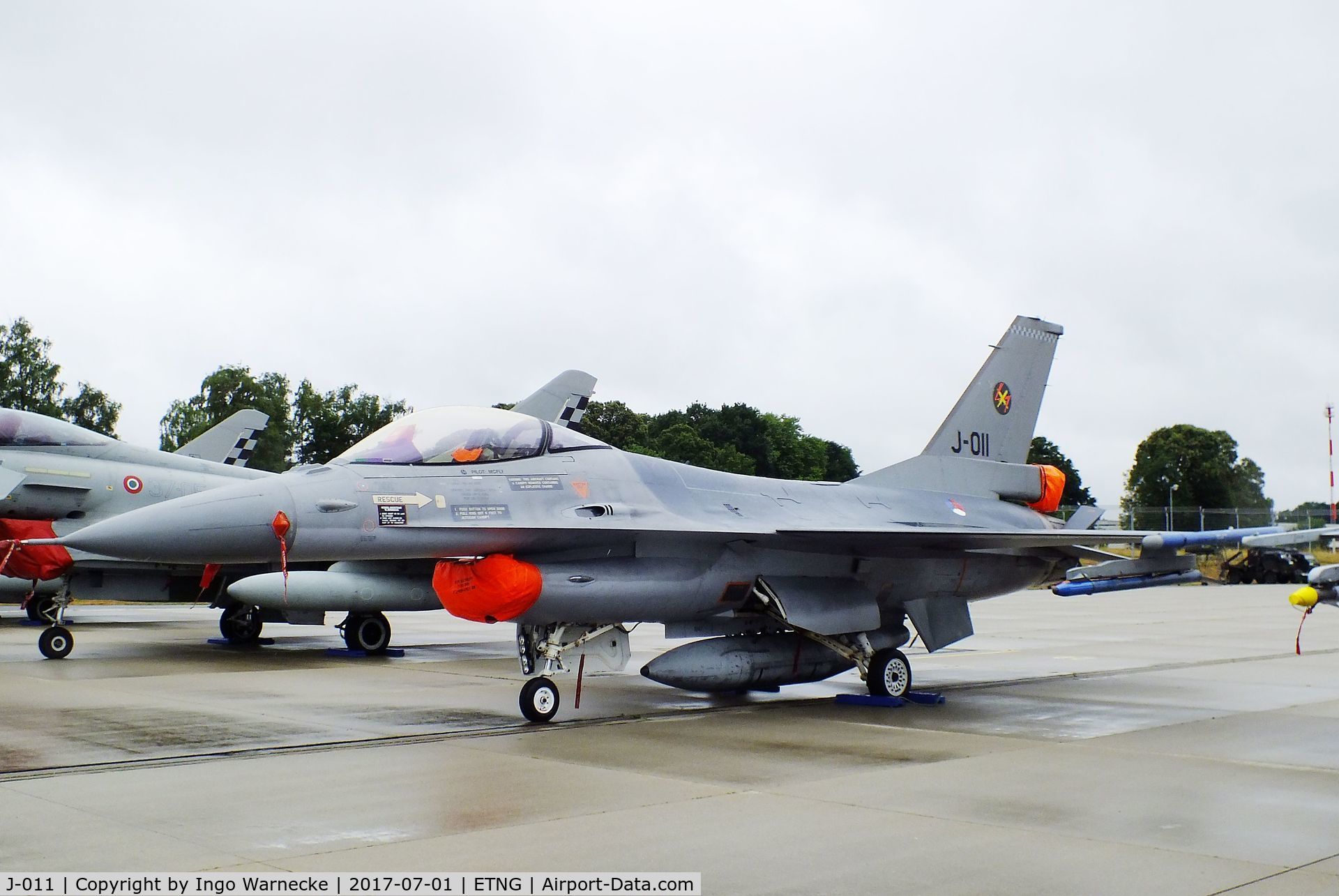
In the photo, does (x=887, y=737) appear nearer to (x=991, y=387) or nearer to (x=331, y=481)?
(x=331, y=481)

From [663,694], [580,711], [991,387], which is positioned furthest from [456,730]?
[991,387]

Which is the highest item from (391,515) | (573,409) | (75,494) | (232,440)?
(573,409)

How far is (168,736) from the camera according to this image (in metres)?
7.79

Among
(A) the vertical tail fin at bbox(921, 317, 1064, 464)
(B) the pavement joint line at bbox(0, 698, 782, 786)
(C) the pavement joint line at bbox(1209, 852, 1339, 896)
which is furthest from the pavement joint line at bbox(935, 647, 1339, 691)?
(C) the pavement joint line at bbox(1209, 852, 1339, 896)

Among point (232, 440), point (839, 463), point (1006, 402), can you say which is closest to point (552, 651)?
point (1006, 402)

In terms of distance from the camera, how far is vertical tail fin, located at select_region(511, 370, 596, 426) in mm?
16938

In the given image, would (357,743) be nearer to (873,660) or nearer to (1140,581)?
(873,660)

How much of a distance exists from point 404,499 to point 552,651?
1678mm

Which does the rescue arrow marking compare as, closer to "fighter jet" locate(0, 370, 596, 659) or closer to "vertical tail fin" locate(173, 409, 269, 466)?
"fighter jet" locate(0, 370, 596, 659)

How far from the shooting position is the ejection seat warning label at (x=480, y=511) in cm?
840

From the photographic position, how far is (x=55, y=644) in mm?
12992

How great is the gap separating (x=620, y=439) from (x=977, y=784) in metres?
55.2
